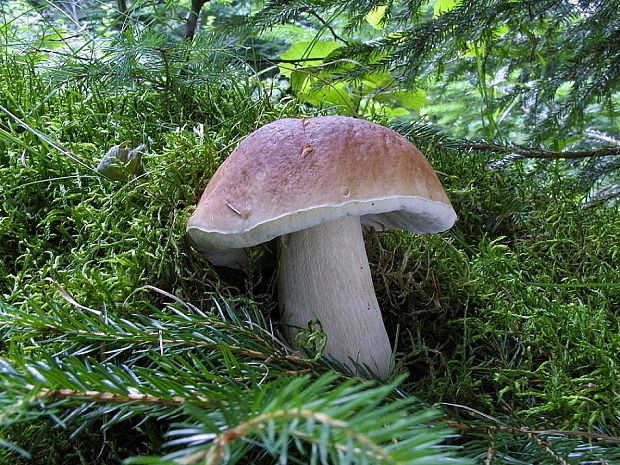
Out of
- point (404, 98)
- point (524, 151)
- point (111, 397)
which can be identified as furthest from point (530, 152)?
point (111, 397)

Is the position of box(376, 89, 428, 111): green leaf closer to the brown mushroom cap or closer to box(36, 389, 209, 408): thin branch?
the brown mushroom cap

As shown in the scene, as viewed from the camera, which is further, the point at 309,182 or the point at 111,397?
the point at 309,182

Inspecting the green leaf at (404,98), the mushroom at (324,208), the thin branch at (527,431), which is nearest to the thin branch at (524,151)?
the green leaf at (404,98)

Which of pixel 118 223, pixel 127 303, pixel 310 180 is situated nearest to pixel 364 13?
pixel 310 180

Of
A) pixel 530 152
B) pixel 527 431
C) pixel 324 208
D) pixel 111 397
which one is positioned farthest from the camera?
pixel 530 152

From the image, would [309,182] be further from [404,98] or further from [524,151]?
[404,98]

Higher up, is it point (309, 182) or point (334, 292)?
point (309, 182)

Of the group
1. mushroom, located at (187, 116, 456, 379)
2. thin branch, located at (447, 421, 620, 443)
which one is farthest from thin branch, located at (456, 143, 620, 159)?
thin branch, located at (447, 421, 620, 443)

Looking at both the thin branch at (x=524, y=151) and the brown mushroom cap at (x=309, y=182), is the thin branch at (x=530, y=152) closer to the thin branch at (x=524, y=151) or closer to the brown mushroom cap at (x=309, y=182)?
the thin branch at (x=524, y=151)
